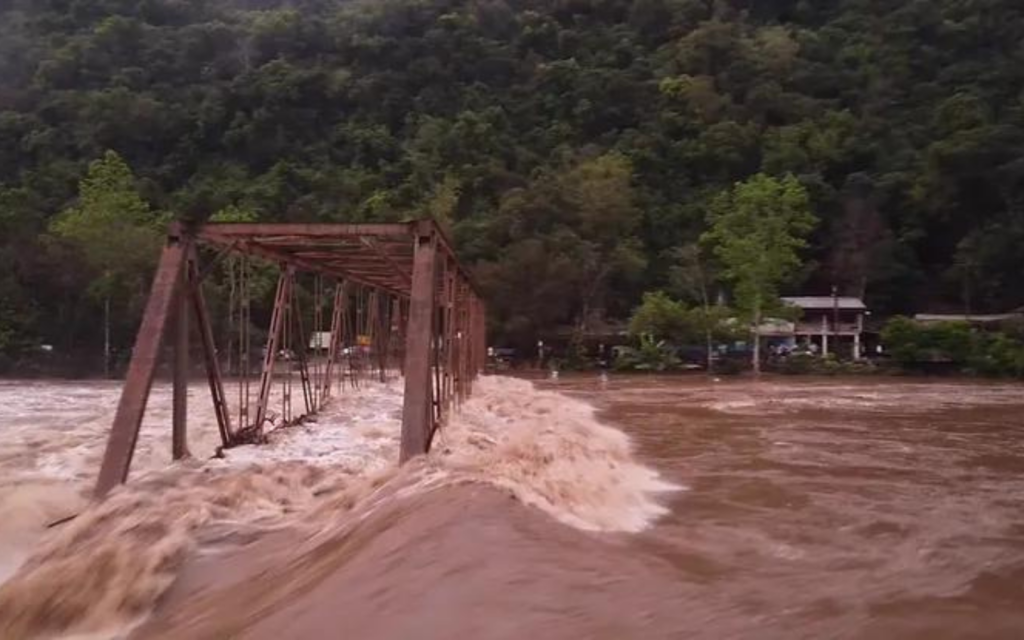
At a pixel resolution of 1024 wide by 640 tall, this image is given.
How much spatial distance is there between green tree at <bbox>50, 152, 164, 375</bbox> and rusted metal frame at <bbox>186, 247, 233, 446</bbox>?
3386 centimetres

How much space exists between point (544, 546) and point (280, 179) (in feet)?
220

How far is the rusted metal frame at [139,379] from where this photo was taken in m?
9.41

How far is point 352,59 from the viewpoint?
282ft

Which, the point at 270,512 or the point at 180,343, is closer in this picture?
the point at 270,512

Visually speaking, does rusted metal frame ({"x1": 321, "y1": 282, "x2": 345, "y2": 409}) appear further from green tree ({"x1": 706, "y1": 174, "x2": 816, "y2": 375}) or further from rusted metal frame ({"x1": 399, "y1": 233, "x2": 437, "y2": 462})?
green tree ({"x1": 706, "y1": 174, "x2": 816, "y2": 375})

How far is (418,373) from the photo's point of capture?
32.2 feet

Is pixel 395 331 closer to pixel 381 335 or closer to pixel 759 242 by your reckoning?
pixel 381 335

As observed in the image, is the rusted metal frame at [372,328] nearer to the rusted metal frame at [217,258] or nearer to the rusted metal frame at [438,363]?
the rusted metal frame at [438,363]

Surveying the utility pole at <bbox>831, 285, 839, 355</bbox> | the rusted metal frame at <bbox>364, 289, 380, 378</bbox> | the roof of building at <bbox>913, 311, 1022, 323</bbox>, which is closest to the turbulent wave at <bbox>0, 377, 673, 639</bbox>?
the rusted metal frame at <bbox>364, 289, 380, 378</bbox>

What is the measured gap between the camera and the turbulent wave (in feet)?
20.9

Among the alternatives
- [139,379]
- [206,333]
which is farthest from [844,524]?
[206,333]

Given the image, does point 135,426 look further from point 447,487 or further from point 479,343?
point 479,343

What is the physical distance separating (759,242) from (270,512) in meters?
47.0

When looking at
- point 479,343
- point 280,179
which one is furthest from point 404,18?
point 479,343
